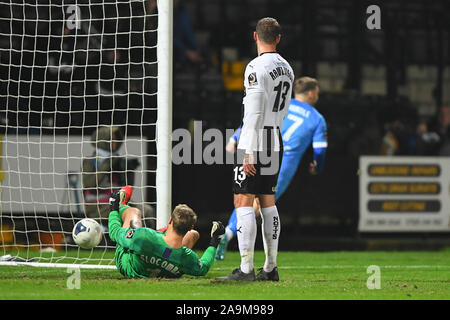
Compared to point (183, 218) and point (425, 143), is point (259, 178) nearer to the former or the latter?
point (183, 218)

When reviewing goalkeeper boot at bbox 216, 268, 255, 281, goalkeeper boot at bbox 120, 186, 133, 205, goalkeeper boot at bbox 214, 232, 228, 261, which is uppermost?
goalkeeper boot at bbox 120, 186, 133, 205

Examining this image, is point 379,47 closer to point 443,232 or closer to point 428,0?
point 428,0

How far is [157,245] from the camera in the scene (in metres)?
7.26

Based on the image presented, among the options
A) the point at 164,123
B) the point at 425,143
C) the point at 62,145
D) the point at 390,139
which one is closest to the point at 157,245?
the point at 164,123

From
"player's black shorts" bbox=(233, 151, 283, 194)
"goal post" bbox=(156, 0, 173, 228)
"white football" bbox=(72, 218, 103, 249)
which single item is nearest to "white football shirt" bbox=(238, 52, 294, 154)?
"player's black shorts" bbox=(233, 151, 283, 194)

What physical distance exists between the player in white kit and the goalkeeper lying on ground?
11.9 inches

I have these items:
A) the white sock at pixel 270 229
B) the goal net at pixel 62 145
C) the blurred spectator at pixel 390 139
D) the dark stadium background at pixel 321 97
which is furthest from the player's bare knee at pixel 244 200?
the blurred spectator at pixel 390 139

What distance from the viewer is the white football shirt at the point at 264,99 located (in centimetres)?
724

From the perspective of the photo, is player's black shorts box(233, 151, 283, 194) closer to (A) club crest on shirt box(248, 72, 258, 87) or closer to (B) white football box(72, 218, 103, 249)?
(A) club crest on shirt box(248, 72, 258, 87)

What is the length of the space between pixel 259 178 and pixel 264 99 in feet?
2.13

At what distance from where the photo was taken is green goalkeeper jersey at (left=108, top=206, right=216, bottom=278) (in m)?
7.27

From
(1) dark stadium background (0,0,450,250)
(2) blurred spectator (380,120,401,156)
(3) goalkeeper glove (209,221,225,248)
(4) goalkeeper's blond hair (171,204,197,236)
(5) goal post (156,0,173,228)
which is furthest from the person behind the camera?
(2) blurred spectator (380,120,401,156)

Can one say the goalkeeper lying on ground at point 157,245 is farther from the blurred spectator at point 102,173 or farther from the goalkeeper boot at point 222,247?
the blurred spectator at point 102,173

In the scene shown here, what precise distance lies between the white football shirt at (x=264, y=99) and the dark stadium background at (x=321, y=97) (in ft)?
14.4
